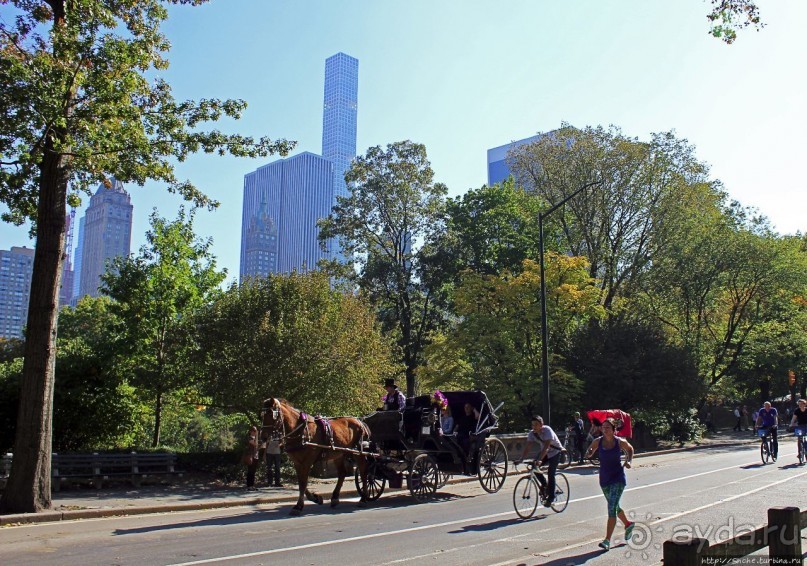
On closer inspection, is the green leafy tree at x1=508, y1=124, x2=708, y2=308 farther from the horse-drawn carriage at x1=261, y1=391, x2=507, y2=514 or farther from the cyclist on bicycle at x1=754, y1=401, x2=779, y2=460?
the horse-drawn carriage at x1=261, y1=391, x2=507, y2=514

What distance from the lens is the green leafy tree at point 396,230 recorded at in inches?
1652

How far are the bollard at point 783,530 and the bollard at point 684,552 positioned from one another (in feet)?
4.06

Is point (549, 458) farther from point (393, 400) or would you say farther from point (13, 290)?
point (13, 290)

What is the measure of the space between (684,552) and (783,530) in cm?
147

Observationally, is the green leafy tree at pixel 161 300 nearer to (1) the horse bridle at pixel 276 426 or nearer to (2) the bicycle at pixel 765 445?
(1) the horse bridle at pixel 276 426

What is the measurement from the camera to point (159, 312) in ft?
77.3

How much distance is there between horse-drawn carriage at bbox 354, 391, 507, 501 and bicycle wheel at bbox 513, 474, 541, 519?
3.08m

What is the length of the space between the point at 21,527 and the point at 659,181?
35972 millimetres

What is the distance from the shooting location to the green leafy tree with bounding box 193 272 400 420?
19.5 meters

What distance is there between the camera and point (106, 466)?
1700 centimetres

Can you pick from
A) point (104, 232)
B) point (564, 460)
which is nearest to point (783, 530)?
point (564, 460)

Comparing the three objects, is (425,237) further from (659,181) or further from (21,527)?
(21,527)

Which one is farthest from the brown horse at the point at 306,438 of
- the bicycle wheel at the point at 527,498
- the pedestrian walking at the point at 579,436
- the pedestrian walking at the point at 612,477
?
the pedestrian walking at the point at 579,436

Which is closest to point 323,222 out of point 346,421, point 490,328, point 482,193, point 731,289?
point 482,193
